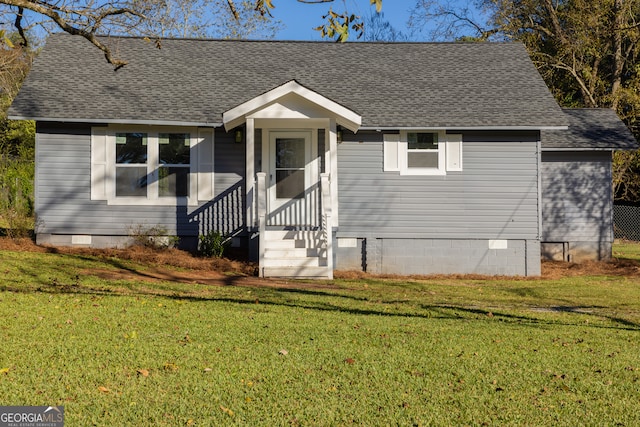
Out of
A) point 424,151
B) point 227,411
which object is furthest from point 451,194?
point 227,411

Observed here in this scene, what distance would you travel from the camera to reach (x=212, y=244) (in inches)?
616

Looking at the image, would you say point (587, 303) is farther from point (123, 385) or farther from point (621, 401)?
point (123, 385)

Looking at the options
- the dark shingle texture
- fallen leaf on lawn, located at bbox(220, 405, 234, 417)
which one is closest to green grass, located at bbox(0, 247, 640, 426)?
fallen leaf on lawn, located at bbox(220, 405, 234, 417)

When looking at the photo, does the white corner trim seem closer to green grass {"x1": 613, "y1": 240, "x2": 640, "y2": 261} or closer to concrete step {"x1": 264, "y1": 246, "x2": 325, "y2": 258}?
concrete step {"x1": 264, "y1": 246, "x2": 325, "y2": 258}

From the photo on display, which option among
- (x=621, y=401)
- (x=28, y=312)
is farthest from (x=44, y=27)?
(x=621, y=401)

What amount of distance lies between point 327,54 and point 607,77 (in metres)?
17.4

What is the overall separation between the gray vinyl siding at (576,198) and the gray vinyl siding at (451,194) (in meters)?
2.92

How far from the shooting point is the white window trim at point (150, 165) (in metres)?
15.9

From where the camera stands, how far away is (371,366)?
21.3ft

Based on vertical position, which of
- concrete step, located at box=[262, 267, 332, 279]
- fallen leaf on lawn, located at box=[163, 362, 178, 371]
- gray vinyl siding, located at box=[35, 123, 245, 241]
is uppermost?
gray vinyl siding, located at box=[35, 123, 245, 241]

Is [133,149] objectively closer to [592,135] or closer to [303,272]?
[303,272]

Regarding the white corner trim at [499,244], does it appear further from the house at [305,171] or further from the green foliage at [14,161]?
the green foliage at [14,161]

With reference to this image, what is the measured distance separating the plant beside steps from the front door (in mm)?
1200

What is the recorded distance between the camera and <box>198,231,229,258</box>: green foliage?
15570mm
